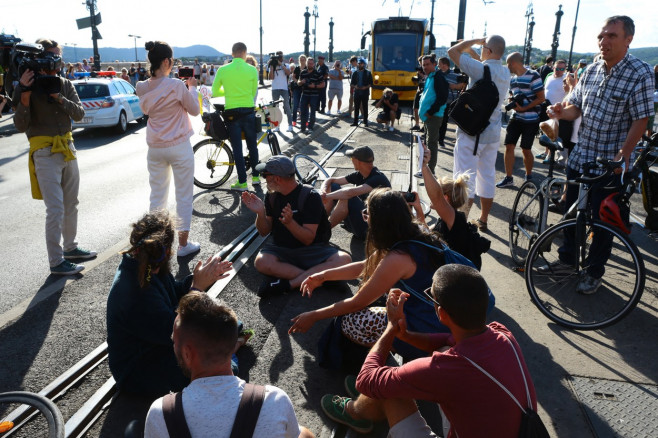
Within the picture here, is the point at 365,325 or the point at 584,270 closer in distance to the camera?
the point at 365,325

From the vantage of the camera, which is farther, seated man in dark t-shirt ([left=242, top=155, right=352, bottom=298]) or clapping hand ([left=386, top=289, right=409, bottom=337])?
seated man in dark t-shirt ([left=242, top=155, right=352, bottom=298])

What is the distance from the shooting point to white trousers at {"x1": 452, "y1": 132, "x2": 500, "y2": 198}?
6.23 m

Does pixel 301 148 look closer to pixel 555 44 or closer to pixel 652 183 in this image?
pixel 652 183

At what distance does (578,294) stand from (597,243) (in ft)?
1.78

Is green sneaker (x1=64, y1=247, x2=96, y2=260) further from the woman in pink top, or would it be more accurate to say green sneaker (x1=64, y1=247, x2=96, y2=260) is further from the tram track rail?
the tram track rail

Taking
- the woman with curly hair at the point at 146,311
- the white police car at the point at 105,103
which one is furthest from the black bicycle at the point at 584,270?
the white police car at the point at 105,103

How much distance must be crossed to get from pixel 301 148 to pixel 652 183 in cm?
846

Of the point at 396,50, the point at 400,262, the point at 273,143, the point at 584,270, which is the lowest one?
the point at 584,270

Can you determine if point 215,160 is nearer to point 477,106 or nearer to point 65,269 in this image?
point 65,269

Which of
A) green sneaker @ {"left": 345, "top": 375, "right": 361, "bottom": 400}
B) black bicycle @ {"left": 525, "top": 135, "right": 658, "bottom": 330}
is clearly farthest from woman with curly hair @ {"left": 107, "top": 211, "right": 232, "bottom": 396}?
black bicycle @ {"left": 525, "top": 135, "right": 658, "bottom": 330}

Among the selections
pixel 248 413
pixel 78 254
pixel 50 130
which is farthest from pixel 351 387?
pixel 50 130

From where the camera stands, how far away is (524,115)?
870 cm

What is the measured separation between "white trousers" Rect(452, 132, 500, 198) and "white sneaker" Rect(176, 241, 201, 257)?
317cm

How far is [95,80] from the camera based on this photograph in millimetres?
15156
